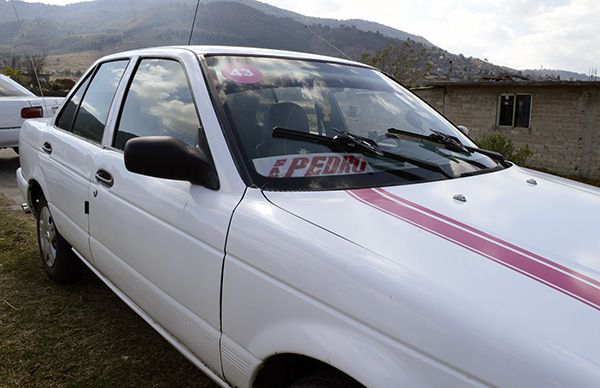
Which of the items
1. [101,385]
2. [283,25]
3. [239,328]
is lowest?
[101,385]

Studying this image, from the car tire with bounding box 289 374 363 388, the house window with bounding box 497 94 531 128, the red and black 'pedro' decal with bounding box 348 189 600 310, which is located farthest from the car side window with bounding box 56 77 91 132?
the house window with bounding box 497 94 531 128

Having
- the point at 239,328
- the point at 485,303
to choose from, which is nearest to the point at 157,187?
the point at 239,328

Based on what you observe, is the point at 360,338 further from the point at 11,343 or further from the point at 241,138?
the point at 11,343

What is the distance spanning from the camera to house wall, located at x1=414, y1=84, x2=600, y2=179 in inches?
634

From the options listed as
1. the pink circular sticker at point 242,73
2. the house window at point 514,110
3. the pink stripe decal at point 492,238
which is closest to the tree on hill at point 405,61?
the house window at point 514,110

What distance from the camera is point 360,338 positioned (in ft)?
4.25

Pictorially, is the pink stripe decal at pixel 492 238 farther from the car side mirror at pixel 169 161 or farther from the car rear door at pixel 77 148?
the car rear door at pixel 77 148

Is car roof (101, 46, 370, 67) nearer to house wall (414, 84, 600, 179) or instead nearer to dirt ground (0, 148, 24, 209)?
dirt ground (0, 148, 24, 209)

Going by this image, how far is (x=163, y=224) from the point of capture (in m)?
2.05

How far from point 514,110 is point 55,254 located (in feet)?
56.9

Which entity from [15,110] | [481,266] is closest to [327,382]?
[481,266]

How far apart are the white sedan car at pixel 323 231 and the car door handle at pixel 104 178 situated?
1 cm

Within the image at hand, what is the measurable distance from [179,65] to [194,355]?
4.43ft

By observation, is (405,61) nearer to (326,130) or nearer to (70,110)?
(70,110)
